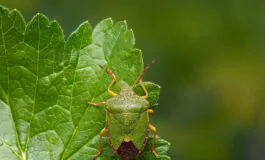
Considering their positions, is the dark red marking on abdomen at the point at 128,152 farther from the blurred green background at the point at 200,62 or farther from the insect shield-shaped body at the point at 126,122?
the blurred green background at the point at 200,62

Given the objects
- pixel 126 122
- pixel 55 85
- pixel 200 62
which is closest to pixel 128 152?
pixel 126 122

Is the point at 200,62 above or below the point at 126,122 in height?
below

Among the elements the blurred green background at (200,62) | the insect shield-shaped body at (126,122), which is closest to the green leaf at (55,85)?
the insect shield-shaped body at (126,122)

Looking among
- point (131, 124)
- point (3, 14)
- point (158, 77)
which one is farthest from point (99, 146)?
point (158, 77)

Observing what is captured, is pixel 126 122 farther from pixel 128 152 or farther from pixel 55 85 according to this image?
pixel 55 85

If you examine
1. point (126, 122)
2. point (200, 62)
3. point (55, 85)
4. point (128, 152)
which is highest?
point (55, 85)

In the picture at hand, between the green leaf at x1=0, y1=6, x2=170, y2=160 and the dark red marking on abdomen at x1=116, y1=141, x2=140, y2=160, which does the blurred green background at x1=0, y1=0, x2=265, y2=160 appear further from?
the green leaf at x1=0, y1=6, x2=170, y2=160
